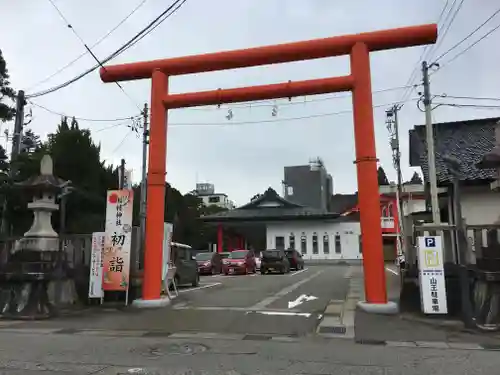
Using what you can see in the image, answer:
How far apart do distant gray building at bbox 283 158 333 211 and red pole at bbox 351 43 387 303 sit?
5189 cm

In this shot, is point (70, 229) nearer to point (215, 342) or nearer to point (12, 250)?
point (12, 250)

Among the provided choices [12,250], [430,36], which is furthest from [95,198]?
[430,36]

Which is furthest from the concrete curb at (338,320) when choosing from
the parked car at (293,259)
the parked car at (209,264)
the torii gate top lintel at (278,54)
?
the parked car at (293,259)

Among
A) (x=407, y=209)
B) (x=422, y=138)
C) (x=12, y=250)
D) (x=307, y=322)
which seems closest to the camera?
(x=307, y=322)

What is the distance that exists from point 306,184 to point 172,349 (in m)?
58.4

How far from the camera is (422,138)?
20922 millimetres

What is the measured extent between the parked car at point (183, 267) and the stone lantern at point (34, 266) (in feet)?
20.6

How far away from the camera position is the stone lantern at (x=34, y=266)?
35.8 feet

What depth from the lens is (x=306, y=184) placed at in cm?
6481

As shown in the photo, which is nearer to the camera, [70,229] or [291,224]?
[70,229]

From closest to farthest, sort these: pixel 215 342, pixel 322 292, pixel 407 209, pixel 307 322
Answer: pixel 215 342, pixel 307 322, pixel 322 292, pixel 407 209

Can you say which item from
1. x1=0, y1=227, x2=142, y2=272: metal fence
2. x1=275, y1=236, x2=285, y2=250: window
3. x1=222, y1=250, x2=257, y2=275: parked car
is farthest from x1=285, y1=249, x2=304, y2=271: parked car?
x1=0, y1=227, x2=142, y2=272: metal fence

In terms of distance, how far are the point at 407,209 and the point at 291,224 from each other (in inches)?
667

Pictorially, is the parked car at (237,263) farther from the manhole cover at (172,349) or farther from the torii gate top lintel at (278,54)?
the manhole cover at (172,349)
